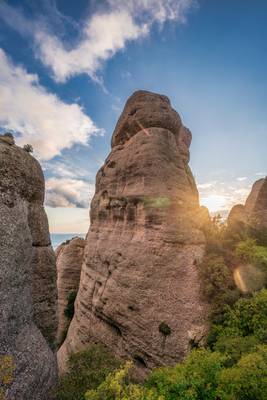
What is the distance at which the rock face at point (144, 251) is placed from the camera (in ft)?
67.8

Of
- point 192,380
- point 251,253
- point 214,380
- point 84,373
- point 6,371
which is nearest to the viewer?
point 6,371

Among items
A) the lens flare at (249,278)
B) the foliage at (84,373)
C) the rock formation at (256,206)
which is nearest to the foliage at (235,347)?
the lens flare at (249,278)

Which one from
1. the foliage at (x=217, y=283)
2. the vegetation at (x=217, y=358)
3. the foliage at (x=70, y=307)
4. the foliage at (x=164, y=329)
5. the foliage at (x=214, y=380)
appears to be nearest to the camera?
the foliage at (x=214, y=380)

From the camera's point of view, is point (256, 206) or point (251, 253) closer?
point (251, 253)

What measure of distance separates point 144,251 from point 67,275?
20650 mm

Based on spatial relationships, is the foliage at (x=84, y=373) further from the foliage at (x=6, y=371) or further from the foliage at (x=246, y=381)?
the foliage at (x=246, y=381)

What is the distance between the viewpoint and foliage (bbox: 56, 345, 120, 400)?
45.2ft

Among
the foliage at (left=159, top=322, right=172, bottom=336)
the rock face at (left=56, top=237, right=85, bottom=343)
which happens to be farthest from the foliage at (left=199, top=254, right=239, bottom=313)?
the rock face at (left=56, top=237, right=85, bottom=343)

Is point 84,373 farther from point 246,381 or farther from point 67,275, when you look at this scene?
point 67,275

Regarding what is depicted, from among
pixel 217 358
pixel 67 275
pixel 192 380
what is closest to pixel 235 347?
pixel 217 358

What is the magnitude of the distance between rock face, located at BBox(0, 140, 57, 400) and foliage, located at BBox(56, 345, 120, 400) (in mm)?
1083

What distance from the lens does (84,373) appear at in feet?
49.7

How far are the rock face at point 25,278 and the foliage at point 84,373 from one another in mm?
1083

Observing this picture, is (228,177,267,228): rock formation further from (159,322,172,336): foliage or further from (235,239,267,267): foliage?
(159,322,172,336): foliage
